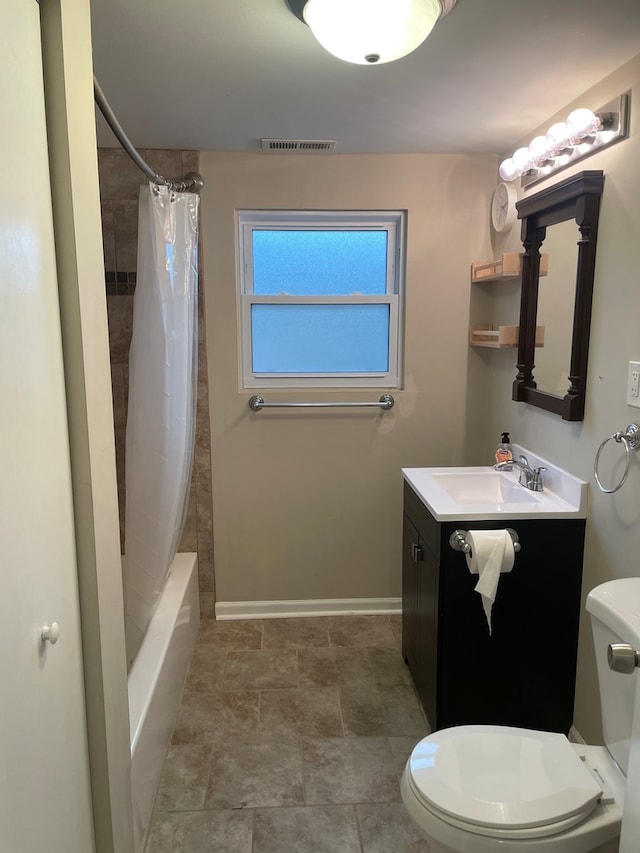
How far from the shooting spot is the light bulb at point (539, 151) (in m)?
2.00

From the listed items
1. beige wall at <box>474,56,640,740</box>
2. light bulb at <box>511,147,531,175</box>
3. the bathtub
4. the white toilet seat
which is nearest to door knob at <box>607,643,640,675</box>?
the white toilet seat

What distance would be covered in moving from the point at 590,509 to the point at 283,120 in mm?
1717

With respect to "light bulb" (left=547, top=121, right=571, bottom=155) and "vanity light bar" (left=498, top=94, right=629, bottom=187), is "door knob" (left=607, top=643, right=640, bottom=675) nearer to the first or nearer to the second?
"vanity light bar" (left=498, top=94, right=629, bottom=187)

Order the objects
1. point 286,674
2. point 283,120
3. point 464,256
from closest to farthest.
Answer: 1. point 283,120
2. point 286,674
3. point 464,256

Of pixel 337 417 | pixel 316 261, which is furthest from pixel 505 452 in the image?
pixel 316 261

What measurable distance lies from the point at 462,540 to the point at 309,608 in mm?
1325

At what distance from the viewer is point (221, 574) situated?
9.46 ft

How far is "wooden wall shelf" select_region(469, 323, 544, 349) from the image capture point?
7.34 feet

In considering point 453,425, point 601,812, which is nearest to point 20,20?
point 601,812

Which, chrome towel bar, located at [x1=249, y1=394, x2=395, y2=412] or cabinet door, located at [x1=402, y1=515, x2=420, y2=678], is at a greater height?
chrome towel bar, located at [x1=249, y1=394, x2=395, y2=412]

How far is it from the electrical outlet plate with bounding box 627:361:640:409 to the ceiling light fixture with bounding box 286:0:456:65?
1.00 metres

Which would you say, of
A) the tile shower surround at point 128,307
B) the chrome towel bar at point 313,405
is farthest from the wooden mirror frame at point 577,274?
the tile shower surround at point 128,307

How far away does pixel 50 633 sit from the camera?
100 cm

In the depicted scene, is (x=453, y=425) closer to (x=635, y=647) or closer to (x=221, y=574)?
(x=221, y=574)
